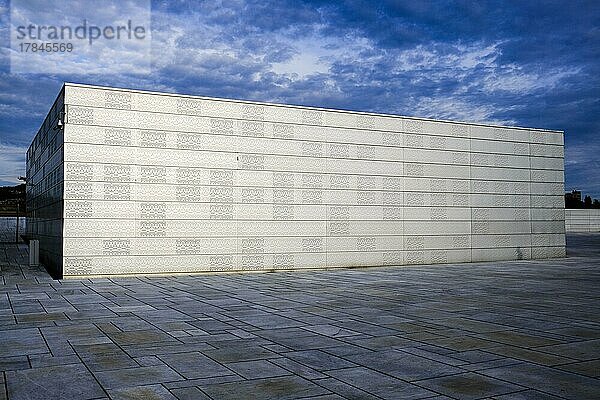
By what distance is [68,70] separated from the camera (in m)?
20.7

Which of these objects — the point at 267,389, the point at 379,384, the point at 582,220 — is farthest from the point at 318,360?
the point at 582,220

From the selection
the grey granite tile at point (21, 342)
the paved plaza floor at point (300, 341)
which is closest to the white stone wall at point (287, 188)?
the paved plaza floor at point (300, 341)

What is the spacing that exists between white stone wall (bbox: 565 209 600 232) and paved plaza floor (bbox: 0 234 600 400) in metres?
45.7

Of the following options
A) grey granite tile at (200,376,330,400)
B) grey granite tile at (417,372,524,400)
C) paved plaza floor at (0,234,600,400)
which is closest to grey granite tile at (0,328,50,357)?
paved plaza floor at (0,234,600,400)

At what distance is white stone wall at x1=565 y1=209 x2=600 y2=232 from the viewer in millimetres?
55250

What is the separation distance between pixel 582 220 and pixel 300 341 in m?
55.4

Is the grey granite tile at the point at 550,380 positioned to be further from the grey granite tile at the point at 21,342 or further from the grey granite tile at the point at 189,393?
the grey granite tile at the point at 21,342

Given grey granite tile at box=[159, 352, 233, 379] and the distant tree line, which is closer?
grey granite tile at box=[159, 352, 233, 379]

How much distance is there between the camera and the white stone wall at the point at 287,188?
15859 millimetres

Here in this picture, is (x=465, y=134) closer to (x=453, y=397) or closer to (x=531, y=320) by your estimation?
(x=531, y=320)

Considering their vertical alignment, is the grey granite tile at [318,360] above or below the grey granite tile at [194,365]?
below

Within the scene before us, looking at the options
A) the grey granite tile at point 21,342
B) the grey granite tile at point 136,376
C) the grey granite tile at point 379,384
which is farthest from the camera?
the grey granite tile at point 21,342

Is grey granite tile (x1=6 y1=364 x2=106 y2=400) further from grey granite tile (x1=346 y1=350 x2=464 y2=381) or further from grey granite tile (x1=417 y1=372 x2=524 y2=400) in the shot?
grey granite tile (x1=417 y1=372 x2=524 y2=400)

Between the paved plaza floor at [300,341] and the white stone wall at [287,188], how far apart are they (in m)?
2.92
